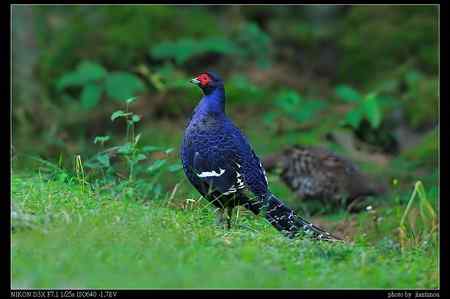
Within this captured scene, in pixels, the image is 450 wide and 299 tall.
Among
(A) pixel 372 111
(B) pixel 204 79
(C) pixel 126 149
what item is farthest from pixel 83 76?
(C) pixel 126 149

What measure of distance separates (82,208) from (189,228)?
34.9 inches

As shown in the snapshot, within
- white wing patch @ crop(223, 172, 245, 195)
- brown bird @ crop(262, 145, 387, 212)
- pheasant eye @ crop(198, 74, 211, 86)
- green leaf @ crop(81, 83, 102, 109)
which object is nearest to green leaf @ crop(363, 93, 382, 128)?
brown bird @ crop(262, 145, 387, 212)

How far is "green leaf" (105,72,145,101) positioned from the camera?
570 inches

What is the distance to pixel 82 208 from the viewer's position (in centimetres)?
712

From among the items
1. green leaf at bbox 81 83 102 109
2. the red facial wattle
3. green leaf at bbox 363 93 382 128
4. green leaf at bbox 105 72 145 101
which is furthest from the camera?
green leaf at bbox 81 83 102 109

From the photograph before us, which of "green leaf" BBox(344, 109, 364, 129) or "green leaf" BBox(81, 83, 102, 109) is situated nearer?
"green leaf" BBox(344, 109, 364, 129)

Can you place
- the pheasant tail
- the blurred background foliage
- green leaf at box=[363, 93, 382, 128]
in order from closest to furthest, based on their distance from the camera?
the pheasant tail → green leaf at box=[363, 93, 382, 128] → the blurred background foliage

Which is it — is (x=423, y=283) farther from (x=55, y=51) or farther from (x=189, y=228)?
(x=55, y=51)

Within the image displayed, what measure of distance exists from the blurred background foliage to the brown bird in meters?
1.93

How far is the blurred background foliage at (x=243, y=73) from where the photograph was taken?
561 inches

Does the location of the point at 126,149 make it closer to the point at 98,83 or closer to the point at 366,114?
the point at 366,114

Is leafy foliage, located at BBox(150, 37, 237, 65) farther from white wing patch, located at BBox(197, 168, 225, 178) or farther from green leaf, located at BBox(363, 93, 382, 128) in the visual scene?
white wing patch, located at BBox(197, 168, 225, 178)

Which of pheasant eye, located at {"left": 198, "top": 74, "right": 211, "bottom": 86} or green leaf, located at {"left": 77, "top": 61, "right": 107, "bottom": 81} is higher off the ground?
green leaf, located at {"left": 77, "top": 61, "right": 107, "bottom": 81}

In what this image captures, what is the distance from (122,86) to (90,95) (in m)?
0.55
